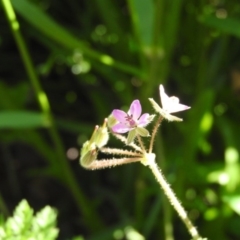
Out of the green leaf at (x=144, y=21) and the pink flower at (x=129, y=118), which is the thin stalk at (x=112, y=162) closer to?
the pink flower at (x=129, y=118)

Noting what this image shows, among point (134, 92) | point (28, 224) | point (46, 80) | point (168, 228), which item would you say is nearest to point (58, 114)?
point (46, 80)

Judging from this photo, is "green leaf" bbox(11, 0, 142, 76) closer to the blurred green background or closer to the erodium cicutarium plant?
the blurred green background

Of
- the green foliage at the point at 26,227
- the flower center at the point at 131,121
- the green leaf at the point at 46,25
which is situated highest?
the green leaf at the point at 46,25

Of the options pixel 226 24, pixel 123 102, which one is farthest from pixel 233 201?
pixel 123 102

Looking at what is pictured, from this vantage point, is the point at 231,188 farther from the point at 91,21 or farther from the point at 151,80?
the point at 91,21

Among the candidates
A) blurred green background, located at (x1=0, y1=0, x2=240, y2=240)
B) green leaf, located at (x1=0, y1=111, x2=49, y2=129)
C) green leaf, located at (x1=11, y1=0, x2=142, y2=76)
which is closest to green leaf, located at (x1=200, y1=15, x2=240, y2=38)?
blurred green background, located at (x1=0, y1=0, x2=240, y2=240)

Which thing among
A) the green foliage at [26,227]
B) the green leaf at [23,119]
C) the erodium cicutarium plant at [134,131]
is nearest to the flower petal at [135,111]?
the erodium cicutarium plant at [134,131]

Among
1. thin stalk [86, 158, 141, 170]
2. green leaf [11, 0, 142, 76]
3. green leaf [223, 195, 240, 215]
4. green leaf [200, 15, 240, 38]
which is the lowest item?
thin stalk [86, 158, 141, 170]

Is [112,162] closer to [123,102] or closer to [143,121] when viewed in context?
[143,121]
